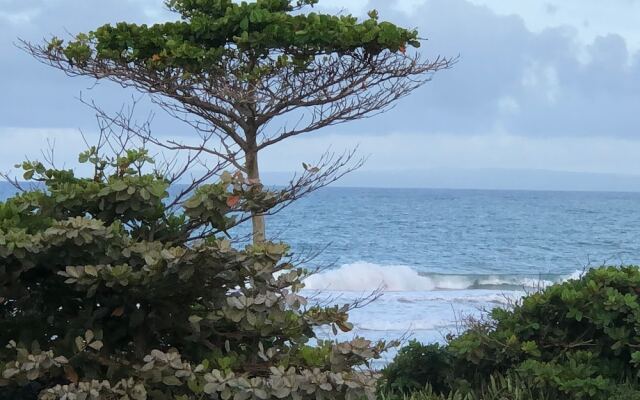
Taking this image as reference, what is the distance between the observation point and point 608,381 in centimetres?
494

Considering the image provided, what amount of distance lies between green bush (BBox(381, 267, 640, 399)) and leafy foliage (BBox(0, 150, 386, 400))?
1.75m

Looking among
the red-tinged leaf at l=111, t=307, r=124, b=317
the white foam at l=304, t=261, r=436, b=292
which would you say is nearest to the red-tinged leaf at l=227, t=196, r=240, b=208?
the red-tinged leaf at l=111, t=307, r=124, b=317

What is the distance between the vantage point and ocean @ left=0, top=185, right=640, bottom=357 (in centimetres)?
1479

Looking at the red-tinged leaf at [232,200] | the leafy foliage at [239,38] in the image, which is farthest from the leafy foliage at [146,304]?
the leafy foliage at [239,38]

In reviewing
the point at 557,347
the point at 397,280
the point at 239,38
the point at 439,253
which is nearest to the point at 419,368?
the point at 557,347

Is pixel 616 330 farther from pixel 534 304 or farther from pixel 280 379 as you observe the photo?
pixel 280 379

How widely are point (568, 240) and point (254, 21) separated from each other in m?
36.7

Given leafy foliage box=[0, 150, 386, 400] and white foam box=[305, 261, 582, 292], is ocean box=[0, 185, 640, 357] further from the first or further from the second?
leafy foliage box=[0, 150, 386, 400]

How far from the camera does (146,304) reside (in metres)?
3.62

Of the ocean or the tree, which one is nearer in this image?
the tree

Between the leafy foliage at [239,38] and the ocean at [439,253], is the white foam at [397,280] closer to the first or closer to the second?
the ocean at [439,253]

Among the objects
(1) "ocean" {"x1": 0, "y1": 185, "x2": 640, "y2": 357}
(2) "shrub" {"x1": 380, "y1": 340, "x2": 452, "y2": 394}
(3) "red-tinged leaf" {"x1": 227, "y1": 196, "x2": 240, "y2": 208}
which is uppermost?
(3) "red-tinged leaf" {"x1": 227, "y1": 196, "x2": 240, "y2": 208}

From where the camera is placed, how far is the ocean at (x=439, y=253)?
14789mm

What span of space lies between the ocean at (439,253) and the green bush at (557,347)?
0.43 meters
